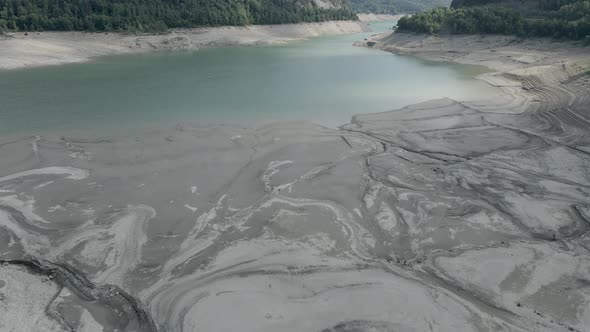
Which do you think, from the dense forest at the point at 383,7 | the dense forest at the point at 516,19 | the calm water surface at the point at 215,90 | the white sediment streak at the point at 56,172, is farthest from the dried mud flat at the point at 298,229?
the dense forest at the point at 383,7

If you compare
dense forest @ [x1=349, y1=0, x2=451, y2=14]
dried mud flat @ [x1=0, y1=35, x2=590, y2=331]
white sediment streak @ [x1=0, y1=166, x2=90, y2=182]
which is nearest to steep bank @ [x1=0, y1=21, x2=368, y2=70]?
dried mud flat @ [x1=0, y1=35, x2=590, y2=331]

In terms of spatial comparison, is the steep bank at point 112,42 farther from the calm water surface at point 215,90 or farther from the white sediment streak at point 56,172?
the white sediment streak at point 56,172

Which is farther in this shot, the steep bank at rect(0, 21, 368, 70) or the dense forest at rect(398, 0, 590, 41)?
the dense forest at rect(398, 0, 590, 41)

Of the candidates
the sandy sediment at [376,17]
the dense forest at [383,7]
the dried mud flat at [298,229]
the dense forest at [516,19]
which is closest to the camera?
the dried mud flat at [298,229]

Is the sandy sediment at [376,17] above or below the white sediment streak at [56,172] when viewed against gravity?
above

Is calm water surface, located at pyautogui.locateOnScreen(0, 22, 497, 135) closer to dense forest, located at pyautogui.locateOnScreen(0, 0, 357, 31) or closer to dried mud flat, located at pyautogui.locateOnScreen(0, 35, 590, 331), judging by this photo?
dried mud flat, located at pyautogui.locateOnScreen(0, 35, 590, 331)

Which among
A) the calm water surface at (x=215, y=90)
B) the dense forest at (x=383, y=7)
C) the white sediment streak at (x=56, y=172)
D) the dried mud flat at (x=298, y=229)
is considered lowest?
the dried mud flat at (x=298, y=229)
